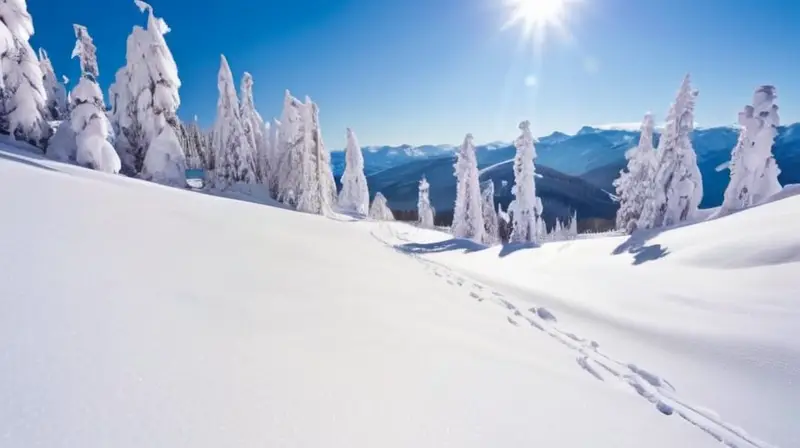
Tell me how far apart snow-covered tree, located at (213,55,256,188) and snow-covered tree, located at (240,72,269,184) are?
1.63 metres

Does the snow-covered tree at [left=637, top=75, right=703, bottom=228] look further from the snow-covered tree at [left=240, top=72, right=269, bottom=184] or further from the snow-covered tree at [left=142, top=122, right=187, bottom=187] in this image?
the snow-covered tree at [left=240, top=72, right=269, bottom=184]

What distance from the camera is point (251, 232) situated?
6.55 meters

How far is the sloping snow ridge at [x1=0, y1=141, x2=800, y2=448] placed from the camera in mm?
1600

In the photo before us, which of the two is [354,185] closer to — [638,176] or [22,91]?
[638,176]

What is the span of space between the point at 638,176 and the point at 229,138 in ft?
121

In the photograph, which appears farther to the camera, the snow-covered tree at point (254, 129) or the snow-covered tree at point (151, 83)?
the snow-covered tree at point (254, 129)

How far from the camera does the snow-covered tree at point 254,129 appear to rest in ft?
119

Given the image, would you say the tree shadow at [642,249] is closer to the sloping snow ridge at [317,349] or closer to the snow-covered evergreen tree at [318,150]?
the sloping snow ridge at [317,349]

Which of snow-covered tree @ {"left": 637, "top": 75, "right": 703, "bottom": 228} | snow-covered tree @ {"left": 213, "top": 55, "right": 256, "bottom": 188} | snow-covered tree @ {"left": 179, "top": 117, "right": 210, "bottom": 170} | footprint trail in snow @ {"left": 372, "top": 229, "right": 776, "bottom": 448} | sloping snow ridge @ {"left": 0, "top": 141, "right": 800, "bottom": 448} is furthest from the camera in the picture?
snow-covered tree @ {"left": 179, "top": 117, "right": 210, "bottom": 170}

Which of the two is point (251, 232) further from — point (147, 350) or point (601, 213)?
point (601, 213)

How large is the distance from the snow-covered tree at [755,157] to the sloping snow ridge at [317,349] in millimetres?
18013

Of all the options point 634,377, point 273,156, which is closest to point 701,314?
point 634,377

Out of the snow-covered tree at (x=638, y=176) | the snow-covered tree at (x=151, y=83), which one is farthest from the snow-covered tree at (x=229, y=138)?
the snow-covered tree at (x=638, y=176)

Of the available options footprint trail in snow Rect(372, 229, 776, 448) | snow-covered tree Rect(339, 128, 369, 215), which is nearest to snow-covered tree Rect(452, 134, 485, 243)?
snow-covered tree Rect(339, 128, 369, 215)
